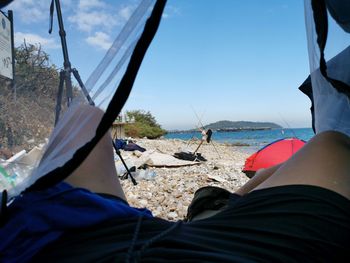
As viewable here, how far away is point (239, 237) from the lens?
0.76m

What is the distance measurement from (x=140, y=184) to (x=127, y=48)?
13.1ft

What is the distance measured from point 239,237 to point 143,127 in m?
27.8

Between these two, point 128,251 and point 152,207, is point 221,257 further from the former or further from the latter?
point 152,207

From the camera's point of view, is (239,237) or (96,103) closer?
(239,237)

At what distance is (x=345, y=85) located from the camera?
1.26 metres

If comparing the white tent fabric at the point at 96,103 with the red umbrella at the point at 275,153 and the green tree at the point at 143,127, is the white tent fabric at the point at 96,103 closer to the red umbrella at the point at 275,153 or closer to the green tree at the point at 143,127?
the red umbrella at the point at 275,153

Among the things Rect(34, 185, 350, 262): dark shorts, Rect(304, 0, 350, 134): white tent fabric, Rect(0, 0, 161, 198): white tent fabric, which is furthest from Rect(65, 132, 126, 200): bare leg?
Rect(304, 0, 350, 134): white tent fabric

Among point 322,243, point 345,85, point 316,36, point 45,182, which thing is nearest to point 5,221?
point 45,182

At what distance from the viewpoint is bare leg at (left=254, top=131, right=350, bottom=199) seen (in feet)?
2.95

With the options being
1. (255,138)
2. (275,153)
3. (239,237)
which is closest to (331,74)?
(239,237)

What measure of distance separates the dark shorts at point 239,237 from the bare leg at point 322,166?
0.04 meters

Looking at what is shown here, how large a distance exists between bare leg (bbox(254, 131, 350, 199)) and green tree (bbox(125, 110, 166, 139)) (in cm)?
2314

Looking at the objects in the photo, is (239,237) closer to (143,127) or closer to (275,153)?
(275,153)

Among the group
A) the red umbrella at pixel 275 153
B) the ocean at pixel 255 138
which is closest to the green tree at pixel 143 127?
the ocean at pixel 255 138
